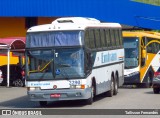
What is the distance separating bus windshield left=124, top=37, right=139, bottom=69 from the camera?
3497cm

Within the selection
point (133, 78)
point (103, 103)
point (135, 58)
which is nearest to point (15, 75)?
point (133, 78)

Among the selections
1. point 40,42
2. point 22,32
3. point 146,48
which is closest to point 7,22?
point 22,32

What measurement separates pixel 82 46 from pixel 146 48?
13.5 m

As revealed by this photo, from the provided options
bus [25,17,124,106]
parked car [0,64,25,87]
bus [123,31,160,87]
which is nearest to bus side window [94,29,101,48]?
bus [25,17,124,106]

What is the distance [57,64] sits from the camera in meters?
22.7

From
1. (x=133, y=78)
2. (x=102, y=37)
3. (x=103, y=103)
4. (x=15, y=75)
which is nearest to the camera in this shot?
(x=103, y=103)

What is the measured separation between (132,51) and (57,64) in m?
12.8

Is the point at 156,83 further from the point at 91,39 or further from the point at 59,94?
the point at 59,94

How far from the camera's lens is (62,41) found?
23062mm

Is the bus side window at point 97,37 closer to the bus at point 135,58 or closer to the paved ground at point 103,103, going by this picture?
the paved ground at point 103,103

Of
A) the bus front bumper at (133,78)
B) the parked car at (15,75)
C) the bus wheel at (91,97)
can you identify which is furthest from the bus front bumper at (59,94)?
the parked car at (15,75)

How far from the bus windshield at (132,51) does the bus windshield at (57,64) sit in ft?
41.0

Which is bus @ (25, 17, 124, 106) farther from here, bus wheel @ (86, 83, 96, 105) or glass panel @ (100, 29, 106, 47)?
glass panel @ (100, 29, 106, 47)

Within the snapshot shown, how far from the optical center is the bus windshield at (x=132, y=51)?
115 feet
